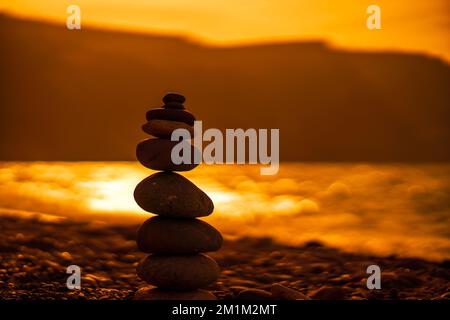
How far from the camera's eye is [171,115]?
26.6 ft

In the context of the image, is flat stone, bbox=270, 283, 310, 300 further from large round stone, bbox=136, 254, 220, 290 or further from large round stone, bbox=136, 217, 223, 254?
large round stone, bbox=136, 217, 223, 254

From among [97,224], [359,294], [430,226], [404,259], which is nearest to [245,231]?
[97,224]

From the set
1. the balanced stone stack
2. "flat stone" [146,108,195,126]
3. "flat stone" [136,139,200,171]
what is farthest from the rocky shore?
"flat stone" [146,108,195,126]

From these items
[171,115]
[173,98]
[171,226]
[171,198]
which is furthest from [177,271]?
[173,98]

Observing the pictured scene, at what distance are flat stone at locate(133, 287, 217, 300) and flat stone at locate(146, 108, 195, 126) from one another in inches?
107

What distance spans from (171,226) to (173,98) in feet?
6.71

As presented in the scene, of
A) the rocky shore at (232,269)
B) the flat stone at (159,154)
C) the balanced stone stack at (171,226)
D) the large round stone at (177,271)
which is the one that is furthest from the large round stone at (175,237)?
the rocky shore at (232,269)

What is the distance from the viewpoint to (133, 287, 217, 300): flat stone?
26.0ft

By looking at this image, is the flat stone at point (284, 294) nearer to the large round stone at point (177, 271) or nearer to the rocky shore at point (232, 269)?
the rocky shore at point (232, 269)

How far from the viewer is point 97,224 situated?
61.7 ft

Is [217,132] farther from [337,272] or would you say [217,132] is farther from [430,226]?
[430,226]
